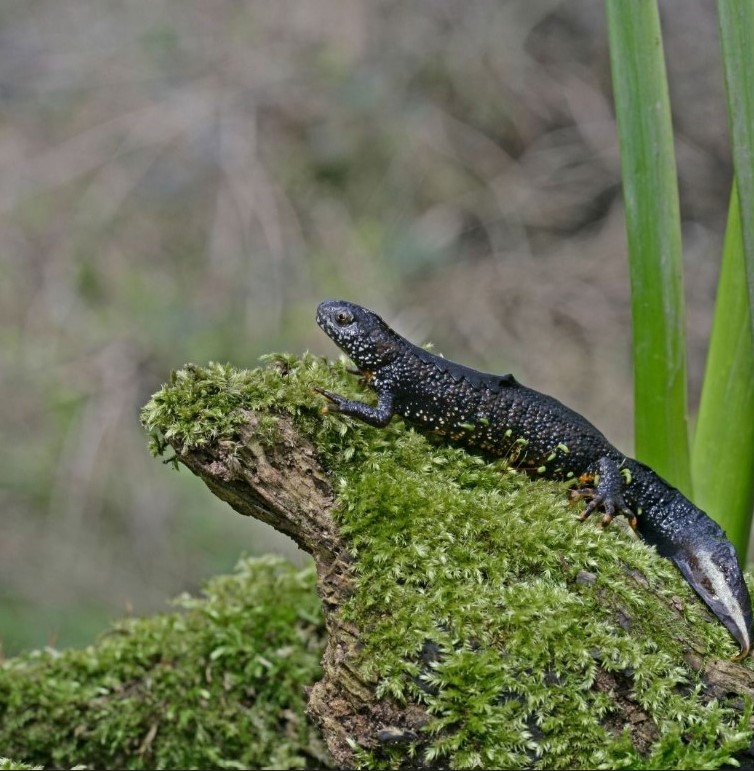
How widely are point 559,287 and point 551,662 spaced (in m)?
6.59

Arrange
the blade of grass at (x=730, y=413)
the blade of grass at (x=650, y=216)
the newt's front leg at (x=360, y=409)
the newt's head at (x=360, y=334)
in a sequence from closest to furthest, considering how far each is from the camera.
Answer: the newt's front leg at (x=360, y=409)
the blade of grass at (x=650, y=216)
the blade of grass at (x=730, y=413)
the newt's head at (x=360, y=334)

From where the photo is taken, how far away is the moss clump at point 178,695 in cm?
375

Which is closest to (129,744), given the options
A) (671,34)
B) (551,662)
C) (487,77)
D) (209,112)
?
(551,662)

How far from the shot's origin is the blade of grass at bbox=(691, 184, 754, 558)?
362 centimetres

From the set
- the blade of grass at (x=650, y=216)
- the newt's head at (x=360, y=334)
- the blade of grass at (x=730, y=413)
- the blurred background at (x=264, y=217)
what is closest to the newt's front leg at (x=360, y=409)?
the newt's head at (x=360, y=334)

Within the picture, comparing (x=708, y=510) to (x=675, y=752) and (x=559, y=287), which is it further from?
(x=559, y=287)

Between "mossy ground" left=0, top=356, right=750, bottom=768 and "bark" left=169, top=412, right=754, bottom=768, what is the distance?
43mm

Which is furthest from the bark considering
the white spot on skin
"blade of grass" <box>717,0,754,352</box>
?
"blade of grass" <box>717,0,754,352</box>

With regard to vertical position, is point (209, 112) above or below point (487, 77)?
below

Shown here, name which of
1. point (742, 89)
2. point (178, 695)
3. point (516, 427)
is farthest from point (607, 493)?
point (178, 695)

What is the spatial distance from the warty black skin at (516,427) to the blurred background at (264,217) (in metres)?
3.57

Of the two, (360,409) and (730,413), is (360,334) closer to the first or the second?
(360,409)

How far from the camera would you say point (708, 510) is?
383 cm

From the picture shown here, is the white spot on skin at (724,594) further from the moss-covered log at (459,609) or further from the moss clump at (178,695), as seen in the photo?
the moss clump at (178,695)
